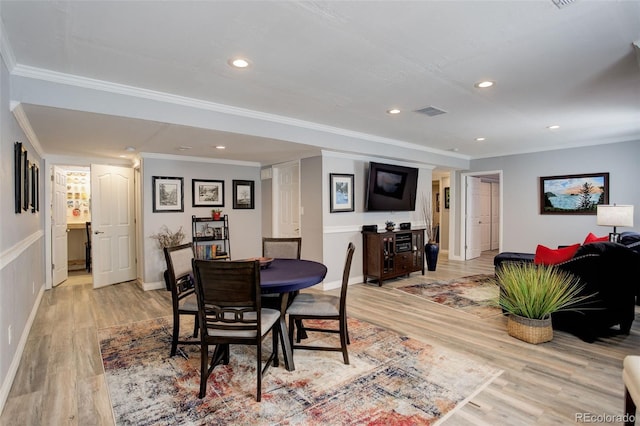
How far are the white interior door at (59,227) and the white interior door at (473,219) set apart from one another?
25.7 ft

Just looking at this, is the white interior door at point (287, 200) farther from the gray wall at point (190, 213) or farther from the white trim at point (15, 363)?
the white trim at point (15, 363)

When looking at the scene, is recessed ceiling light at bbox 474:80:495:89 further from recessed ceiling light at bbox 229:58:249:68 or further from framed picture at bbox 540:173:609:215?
framed picture at bbox 540:173:609:215

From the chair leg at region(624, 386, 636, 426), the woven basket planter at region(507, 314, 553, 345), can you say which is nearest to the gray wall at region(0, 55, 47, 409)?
the chair leg at region(624, 386, 636, 426)

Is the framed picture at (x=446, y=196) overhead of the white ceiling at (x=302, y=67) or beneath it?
beneath

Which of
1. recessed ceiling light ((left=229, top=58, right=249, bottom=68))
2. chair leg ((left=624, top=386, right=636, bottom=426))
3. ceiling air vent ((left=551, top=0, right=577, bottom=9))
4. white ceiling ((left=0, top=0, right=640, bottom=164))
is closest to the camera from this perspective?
chair leg ((left=624, top=386, right=636, bottom=426))

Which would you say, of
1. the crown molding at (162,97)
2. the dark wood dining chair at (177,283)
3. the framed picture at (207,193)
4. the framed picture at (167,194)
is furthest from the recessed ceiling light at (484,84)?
the framed picture at (167,194)

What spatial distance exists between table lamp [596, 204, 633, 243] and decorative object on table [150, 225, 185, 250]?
241 inches

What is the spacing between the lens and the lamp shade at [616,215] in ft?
15.1

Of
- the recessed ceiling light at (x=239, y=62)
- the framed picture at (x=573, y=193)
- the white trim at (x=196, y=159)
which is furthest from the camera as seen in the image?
the framed picture at (x=573, y=193)

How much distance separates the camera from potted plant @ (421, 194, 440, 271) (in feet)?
21.3

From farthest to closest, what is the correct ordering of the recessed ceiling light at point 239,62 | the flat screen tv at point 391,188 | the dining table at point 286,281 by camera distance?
1. the flat screen tv at point 391,188
2. the recessed ceiling light at point 239,62
3. the dining table at point 286,281

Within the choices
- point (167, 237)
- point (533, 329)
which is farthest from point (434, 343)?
point (167, 237)

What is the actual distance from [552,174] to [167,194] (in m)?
6.73

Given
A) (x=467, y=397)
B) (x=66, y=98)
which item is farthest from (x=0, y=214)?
(x=467, y=397)
